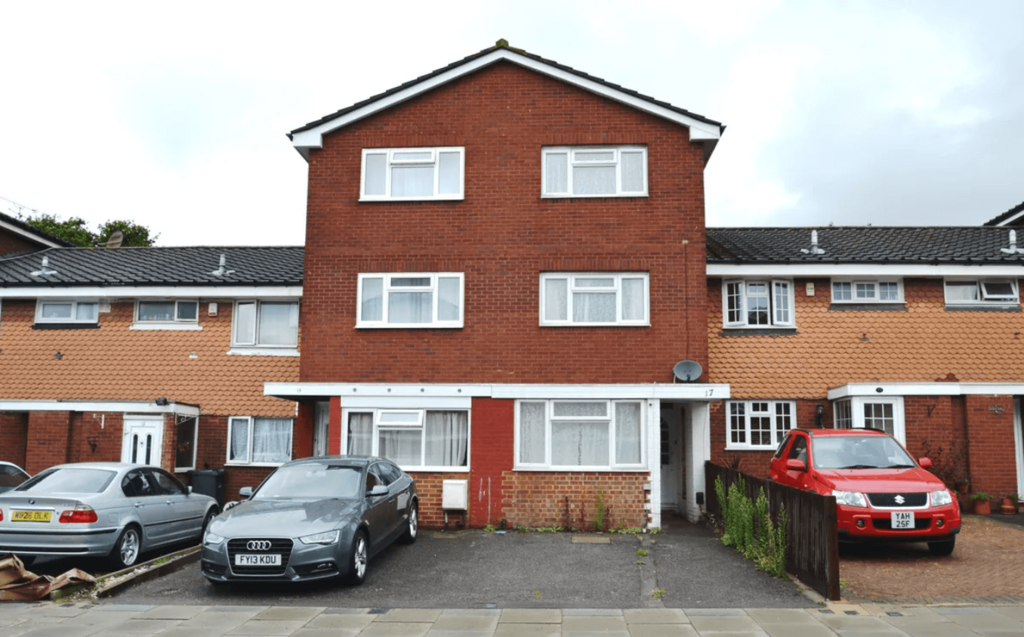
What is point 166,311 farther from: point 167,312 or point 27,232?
point 27,232

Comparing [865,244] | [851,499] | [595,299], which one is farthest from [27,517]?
[865,244]

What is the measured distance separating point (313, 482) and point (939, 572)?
7972 millimetres

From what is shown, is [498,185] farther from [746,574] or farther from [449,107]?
[746,574]

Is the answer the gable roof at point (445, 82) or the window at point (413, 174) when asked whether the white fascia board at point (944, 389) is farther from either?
the window at point (413, 174)

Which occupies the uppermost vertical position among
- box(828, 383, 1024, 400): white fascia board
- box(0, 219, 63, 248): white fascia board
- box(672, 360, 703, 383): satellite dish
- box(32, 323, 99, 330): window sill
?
box(0, 219, 63, 248): white fascia board

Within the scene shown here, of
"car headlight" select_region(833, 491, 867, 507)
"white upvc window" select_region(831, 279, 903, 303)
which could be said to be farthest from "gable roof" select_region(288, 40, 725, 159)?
"car headlight" select_region(833, 491, 867, 507)

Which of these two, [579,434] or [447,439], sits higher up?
[579,434]

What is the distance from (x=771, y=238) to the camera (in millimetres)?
20625

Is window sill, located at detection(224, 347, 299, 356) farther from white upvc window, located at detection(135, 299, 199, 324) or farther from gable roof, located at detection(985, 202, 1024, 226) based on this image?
gable roof, located at detection(985, 202, 1024, 226)

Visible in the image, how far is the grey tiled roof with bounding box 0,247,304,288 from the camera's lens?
62.5 ft

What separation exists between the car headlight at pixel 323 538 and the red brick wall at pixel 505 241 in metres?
6.22

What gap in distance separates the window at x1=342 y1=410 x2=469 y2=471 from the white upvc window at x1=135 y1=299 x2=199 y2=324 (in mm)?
5930

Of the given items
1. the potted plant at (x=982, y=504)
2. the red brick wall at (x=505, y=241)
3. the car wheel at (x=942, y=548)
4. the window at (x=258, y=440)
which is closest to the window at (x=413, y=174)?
the red brick wall at (x=505, y=241)

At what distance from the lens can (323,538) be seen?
977cm
